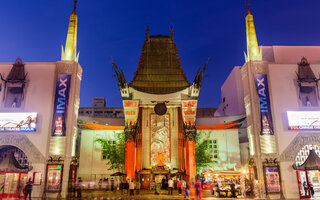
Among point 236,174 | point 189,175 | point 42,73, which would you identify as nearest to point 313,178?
point 236,174

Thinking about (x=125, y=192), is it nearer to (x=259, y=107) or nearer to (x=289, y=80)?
(x=259, y=107)

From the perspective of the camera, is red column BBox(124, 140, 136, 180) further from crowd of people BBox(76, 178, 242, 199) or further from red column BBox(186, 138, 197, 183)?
red column BBox(186, 138, 197, 183)

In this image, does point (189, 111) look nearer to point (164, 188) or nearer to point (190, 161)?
point (190, 161)

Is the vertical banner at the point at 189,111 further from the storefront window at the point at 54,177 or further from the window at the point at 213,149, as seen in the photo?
the storefront window at the point at 54,177

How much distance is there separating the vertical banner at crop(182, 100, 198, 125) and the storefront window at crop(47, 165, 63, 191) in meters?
12.9

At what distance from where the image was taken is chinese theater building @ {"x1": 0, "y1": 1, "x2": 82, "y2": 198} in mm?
17797

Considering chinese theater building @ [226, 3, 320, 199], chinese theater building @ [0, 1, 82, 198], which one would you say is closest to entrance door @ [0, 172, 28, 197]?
chinese theater building @ [0, 1, 82, 198]

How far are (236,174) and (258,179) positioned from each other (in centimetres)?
502

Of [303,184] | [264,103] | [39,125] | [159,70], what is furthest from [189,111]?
[39,125]

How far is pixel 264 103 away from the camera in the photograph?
19453 mm

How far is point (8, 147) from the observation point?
19.1 m

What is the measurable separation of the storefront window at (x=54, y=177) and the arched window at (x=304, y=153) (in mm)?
16778

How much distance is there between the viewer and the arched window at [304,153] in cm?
1906

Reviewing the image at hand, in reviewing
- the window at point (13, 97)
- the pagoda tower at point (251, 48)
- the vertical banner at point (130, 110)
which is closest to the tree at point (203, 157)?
the vertical banner at point (130, 110)
